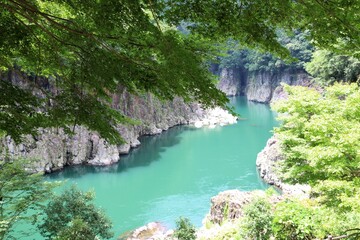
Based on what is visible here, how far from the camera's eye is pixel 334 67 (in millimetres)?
14305

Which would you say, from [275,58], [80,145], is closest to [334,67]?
[80,145]

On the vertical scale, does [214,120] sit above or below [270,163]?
above

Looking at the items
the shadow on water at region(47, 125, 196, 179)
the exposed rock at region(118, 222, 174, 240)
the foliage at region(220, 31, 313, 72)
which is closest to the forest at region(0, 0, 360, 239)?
the exposed rock at region(118, 222, 174, 240)

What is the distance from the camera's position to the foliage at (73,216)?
7281mm

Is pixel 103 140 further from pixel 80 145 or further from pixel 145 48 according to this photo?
pixel 145 48

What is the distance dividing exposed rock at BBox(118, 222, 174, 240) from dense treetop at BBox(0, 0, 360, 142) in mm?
8082

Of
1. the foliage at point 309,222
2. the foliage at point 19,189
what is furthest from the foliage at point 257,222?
the foliage at point 19,189

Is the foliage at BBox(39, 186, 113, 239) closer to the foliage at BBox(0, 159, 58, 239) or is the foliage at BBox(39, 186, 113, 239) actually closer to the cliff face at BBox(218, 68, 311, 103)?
the foliage at BBox(0, 159, 58, 239)

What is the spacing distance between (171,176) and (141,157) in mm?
3456

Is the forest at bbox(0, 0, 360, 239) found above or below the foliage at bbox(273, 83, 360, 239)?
above

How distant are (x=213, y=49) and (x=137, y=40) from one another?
2.08 feet

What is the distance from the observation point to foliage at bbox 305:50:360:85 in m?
13.8

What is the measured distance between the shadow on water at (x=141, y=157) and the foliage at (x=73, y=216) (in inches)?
326

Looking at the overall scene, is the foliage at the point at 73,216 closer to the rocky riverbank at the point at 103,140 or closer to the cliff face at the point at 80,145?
the rocky riverbank at the point at 103,140
